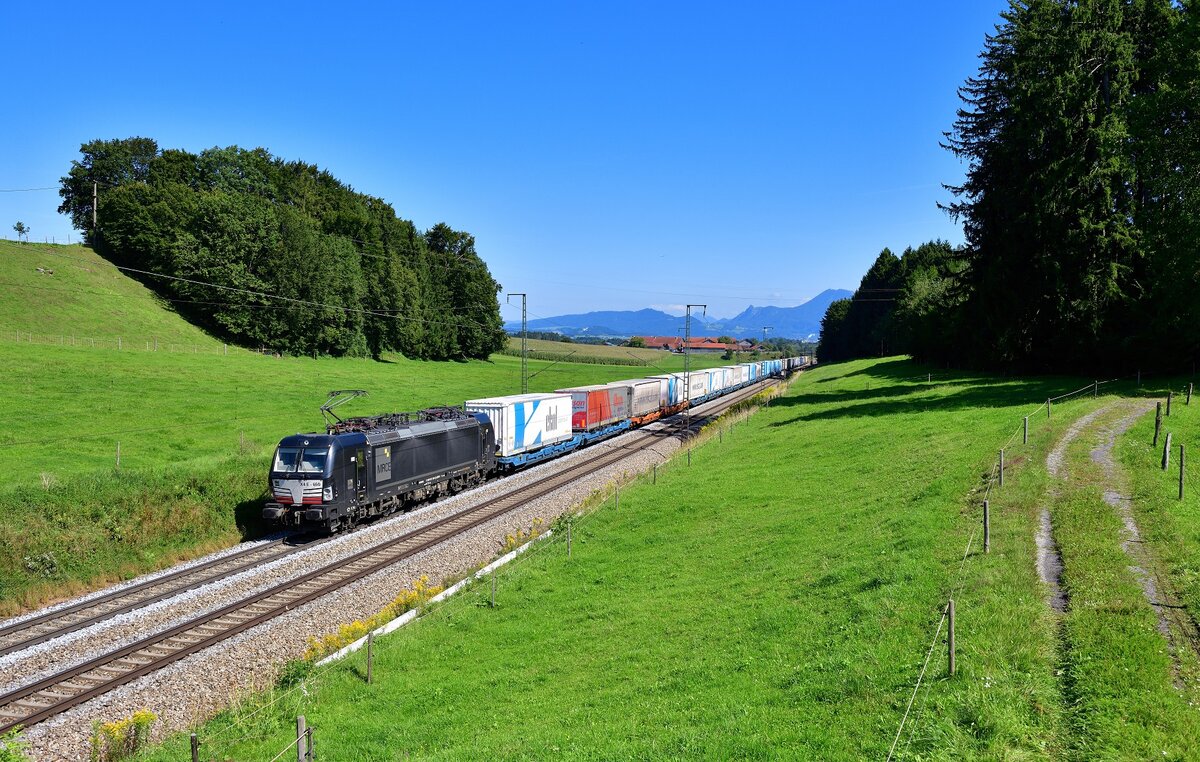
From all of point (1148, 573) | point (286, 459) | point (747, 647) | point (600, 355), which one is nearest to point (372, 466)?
point (286, 459)

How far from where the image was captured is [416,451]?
2942 centimetres

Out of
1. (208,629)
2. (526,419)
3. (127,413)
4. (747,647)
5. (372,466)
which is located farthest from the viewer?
(127,413)

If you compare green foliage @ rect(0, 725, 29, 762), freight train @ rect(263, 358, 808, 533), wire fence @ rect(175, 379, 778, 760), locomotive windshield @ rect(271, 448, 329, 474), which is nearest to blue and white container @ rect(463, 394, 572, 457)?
freight train @ rect(263, 358, 808, 533)

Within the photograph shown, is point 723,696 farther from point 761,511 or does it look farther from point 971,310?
point 971,310

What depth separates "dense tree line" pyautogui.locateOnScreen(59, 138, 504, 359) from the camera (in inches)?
2884

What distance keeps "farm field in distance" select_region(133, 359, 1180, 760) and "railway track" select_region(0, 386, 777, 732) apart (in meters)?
3.41

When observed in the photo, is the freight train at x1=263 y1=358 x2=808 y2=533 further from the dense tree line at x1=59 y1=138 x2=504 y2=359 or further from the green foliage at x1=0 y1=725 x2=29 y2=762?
the dense tree line at x1=59 y1=138 x2=504 y2=359

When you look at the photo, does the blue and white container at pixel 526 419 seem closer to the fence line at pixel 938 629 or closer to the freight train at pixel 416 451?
the freight train at pixel 416 451

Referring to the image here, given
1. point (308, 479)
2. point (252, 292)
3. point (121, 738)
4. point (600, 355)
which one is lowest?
point (121, 738)

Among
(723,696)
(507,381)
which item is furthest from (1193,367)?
Result: (507,381)

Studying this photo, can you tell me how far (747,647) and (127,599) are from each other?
16308mm

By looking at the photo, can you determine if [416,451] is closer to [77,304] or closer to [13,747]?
[13,747]

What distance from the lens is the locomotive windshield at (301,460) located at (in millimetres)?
24453

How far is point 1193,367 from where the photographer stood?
38.0 metres
